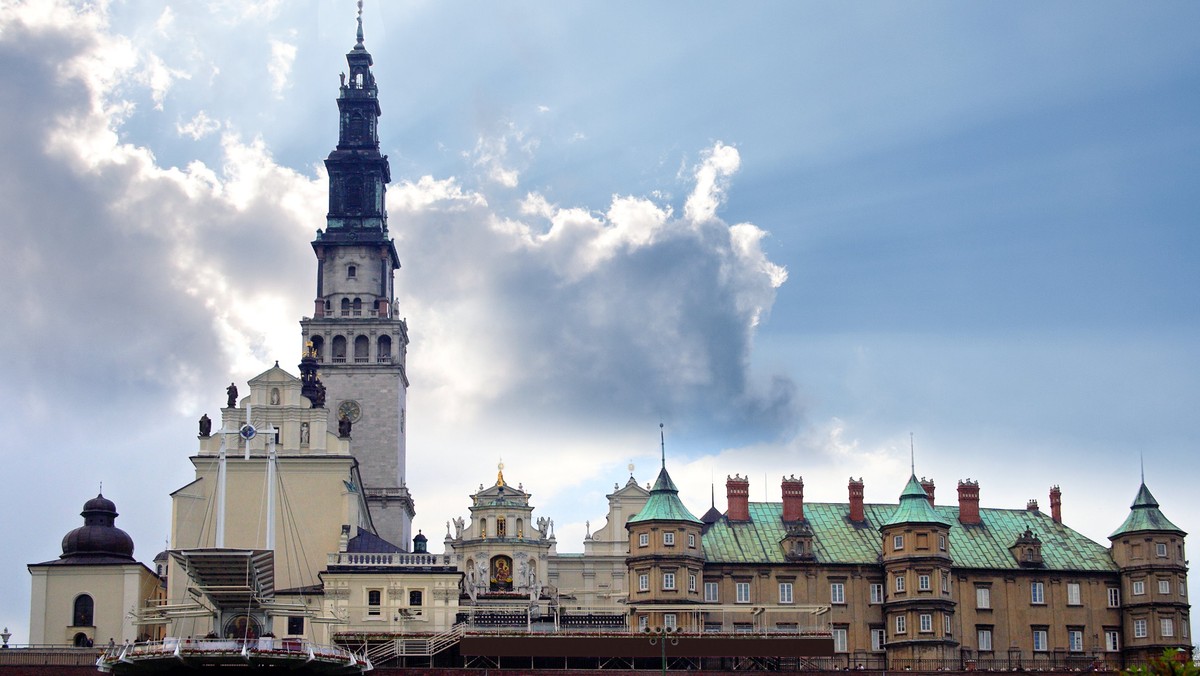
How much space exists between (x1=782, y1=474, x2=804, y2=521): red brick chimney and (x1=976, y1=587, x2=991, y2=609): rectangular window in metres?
12.2

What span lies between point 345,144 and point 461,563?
41.9 meters

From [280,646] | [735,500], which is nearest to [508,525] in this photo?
[735,500]

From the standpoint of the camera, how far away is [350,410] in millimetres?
147125

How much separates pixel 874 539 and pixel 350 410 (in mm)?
46026

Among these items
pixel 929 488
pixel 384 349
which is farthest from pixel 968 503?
pixel 384 349

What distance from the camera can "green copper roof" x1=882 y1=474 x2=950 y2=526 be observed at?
381 feet

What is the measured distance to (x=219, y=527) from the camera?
365ft

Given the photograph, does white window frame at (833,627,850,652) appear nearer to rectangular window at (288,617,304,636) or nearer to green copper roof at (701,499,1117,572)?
green copper roof at (701,499,1117,572)

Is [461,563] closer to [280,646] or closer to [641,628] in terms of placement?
[641,628]

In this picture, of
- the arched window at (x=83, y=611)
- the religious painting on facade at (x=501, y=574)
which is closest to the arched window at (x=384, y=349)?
the religious painting on facade at (x=501, y=574)

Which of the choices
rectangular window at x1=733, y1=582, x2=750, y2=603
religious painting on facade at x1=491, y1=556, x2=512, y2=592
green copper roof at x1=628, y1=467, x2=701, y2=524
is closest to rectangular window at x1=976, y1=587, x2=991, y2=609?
rectangular window at x1=733, y1=582, x2=750, y2=603

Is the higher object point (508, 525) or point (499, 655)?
point (508, 525)

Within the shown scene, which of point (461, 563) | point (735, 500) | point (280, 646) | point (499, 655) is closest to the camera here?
point (280, 646)

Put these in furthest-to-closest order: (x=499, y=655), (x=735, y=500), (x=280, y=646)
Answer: (x=735, y=500) → (x=499, y=655) → (x=280, y=646)
